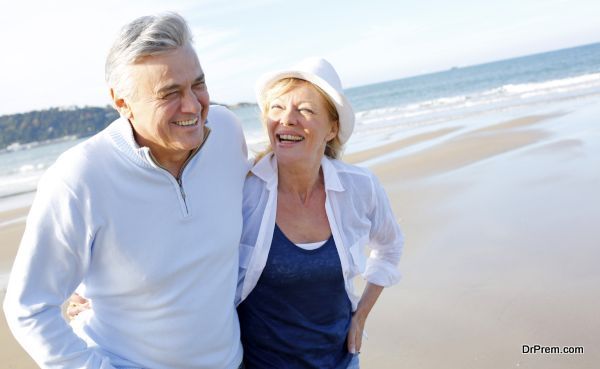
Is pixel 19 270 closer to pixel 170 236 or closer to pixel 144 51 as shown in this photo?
pixel 170 236

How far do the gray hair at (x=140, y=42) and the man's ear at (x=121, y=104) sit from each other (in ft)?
0.08

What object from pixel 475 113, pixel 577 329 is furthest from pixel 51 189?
pixel 475 113

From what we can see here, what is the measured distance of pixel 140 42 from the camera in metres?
1.97

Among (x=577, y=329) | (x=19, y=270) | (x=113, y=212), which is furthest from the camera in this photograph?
(x=577, y=329)

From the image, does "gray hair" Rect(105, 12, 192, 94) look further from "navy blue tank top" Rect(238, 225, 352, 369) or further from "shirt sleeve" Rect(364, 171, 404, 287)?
"shirt sleeve" Rect(364, 171, 404, 287)

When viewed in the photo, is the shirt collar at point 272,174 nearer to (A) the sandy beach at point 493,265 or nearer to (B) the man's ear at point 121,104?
(B) the man's ear at point 121,104

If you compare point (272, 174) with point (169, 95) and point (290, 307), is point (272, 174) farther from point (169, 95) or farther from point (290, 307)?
point (169, 95)

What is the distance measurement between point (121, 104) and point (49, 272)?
671 mm

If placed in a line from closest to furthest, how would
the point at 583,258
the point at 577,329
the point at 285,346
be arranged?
the point at 285,346
the point at 577,329
the point at 583,258

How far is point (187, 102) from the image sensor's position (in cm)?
213

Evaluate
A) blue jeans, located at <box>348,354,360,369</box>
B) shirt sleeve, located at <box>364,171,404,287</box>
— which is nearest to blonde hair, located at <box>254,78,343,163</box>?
shirt sleeve, located at <box>364,171,404,287</box>

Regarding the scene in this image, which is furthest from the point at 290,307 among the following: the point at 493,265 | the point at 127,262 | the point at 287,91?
the point at 493,265

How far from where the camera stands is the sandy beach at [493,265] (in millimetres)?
3939

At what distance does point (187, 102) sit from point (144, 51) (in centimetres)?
25
